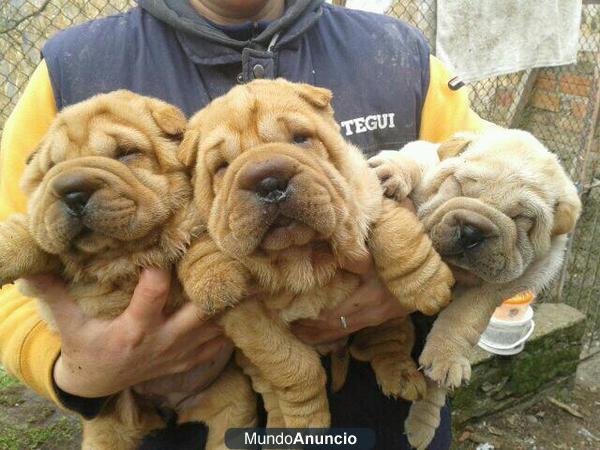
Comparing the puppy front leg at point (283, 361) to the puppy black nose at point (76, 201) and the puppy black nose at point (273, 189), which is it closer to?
the puppy black nose at point (273, 189)

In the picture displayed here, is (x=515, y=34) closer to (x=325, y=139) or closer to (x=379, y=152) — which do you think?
(x=379, y=152)

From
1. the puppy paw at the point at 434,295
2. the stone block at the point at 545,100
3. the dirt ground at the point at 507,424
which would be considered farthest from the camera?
the stone block at the point at 545,100

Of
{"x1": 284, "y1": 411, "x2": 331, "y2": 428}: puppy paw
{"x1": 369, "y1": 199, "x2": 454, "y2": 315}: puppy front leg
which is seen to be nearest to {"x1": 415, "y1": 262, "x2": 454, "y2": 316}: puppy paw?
{"x1": 369, "y1": 199, "x2": 454, "y2": 315}: puppy front leg

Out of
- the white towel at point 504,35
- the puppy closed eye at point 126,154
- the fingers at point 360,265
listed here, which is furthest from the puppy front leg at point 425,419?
the white towel at point 504,35

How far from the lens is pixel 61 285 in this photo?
209cm

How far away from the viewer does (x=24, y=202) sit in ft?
7.23

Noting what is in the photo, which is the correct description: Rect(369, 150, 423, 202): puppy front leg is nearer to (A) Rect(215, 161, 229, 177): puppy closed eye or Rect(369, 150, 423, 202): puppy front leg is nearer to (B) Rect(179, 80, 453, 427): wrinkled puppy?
(B) Rect(179, 80, 453, 427): wrinkled puppy

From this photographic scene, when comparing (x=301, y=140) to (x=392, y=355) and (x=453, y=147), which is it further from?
(x=392, y=355)

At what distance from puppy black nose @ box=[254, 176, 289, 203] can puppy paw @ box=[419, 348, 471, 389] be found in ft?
3.32

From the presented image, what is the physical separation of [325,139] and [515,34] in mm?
3471

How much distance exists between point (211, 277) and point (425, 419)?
1.26 metres

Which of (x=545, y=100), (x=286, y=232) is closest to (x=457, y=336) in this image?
(x=286, y=232)

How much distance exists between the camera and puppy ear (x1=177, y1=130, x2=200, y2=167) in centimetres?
207

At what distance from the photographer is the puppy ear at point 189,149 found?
2.07 meters
